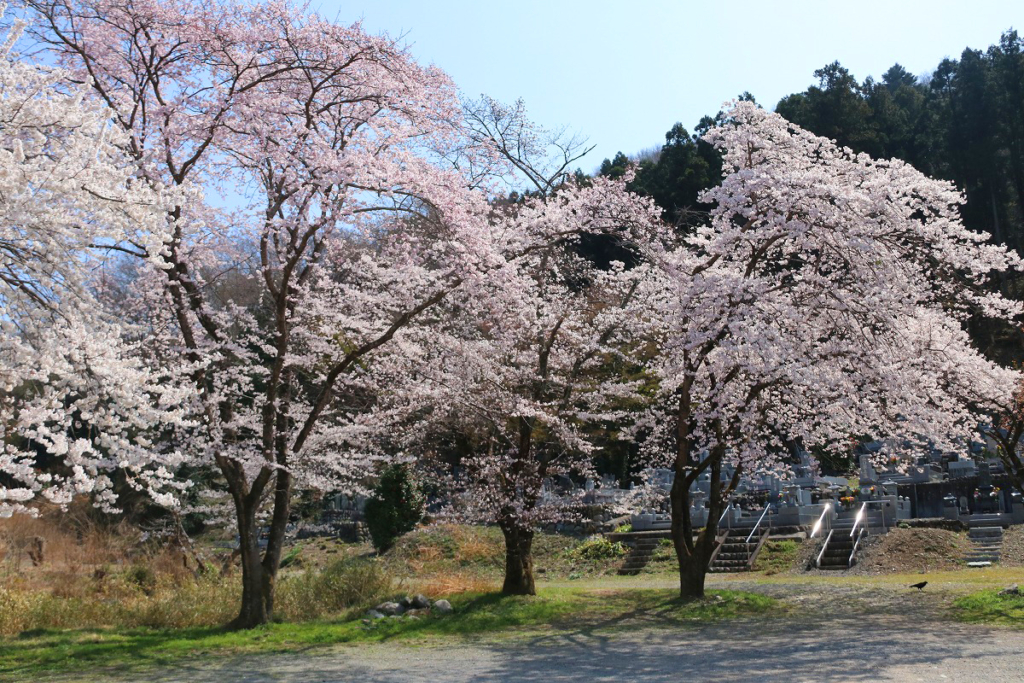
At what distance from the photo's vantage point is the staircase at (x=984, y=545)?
54.1 ft

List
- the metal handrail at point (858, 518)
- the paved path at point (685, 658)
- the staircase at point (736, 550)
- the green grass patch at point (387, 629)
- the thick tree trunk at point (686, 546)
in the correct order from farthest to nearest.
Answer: the metal handrail at point (858, 518), the staircase at point (736, 550), the thick tree trunk at point (686, 546), the green grass patch at point (387, 629), the paved path at point (685, 658)

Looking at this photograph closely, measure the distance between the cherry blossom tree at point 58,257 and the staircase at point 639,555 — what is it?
13.6 m

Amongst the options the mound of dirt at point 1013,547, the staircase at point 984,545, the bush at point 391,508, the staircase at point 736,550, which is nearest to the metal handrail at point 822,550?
the staircase at point 736,550

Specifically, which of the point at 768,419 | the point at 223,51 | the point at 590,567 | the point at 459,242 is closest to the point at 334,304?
the point at 459,242

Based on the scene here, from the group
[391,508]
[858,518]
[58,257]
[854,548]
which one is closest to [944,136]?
[858,518]

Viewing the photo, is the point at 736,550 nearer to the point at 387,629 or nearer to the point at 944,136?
the point at 387,629

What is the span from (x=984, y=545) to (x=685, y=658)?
11456 mm

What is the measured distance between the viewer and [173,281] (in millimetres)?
11039

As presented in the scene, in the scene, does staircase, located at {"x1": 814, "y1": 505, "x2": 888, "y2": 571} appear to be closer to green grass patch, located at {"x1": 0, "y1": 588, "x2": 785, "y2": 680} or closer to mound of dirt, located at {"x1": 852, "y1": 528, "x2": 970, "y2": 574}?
mound of dirt, located at {"x1": 852, "y1": 528, "x2": 970, "y2": 574}

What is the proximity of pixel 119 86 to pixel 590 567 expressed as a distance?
1364cm

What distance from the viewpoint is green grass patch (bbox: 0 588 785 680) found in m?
9.68

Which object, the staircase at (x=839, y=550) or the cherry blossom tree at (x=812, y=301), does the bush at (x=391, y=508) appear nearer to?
the staircase at (x=839, y=550)

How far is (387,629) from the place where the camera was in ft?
37.8

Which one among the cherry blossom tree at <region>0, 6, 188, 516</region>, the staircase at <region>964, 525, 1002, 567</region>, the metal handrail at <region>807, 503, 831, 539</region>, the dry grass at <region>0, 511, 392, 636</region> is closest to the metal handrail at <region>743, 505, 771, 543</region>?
the metal handrail at <region>807, 503, 831, 539</region>
